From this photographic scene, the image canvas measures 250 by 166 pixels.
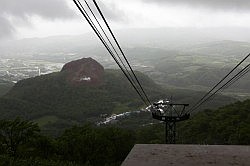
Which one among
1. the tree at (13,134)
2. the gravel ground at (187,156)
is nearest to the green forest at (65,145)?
the tree at (13,134)

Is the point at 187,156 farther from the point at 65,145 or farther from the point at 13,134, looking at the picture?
the point at 65,145

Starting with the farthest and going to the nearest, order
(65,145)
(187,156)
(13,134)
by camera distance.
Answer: (65,145) → (13,134) → (187,156)

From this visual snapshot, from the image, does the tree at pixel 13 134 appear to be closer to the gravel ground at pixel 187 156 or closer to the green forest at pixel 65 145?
the green forest at pixel 65 145

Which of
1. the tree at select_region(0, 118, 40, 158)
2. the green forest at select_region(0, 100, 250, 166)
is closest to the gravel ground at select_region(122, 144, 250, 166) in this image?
the green forest at select_region(0, 100, 250, 166)

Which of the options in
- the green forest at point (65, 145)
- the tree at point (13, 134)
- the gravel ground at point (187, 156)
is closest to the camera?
the gravel ground at point (187, 156)

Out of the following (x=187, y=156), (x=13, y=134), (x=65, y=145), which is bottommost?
(x=65, y=145)

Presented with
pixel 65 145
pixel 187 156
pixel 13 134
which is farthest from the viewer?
pixel 65 145

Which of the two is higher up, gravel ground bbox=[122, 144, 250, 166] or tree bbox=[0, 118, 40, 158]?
gravel ground bbox=[122, 144, 250, 166]

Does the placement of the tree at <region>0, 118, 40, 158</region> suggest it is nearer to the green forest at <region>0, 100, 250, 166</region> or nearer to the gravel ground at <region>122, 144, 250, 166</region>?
the green forest at <region>0, 100, 250, 166</region>

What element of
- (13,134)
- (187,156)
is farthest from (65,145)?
(187,156)

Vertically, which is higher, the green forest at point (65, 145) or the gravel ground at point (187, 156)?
the gravel ground at point (187, 156)

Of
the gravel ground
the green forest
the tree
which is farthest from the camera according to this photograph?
the tree

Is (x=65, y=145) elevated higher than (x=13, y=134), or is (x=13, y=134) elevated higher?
(x=13, y=134)
